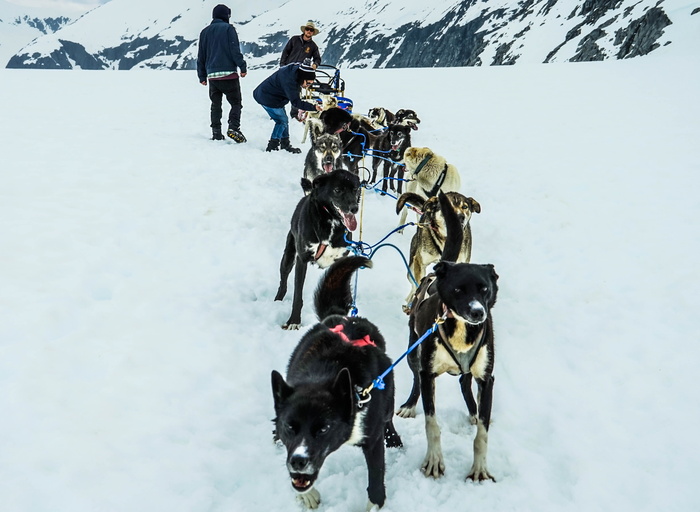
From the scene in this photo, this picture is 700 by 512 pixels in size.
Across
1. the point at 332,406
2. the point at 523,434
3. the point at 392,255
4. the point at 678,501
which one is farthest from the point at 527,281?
the point at 332,406

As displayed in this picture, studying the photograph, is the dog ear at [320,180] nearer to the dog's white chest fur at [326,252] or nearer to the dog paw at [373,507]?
the dog's white chest fur at [326,252]

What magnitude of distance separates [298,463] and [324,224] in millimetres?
2499

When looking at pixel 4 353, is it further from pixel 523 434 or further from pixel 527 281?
pixel 527 281

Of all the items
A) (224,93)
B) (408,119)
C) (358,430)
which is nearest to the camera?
(358,430)

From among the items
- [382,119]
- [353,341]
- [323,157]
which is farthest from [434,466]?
[382,119]

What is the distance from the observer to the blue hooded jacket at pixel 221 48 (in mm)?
8180

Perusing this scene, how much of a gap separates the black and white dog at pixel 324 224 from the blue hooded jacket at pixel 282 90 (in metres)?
4.85

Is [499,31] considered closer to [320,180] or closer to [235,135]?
[235,135]

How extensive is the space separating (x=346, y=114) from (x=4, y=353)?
6446 millimetres

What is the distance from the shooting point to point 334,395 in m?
Answer: 2.00

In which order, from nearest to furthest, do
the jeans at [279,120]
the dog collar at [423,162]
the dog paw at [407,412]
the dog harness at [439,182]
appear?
1. the dog paw at [407,412]
2. the dog harness at [439,182]
3. the dog collar at [423,162]
4. the jeans at [279,120]

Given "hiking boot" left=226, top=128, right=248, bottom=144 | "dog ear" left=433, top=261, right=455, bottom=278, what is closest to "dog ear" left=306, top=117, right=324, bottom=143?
"hiking boot" left=226, top=128, right=248, bottom=144

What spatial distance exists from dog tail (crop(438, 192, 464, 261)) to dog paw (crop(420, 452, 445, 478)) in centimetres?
152

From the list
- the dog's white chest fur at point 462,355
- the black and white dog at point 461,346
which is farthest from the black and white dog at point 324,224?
the dog's white chest fur at point 462,355
